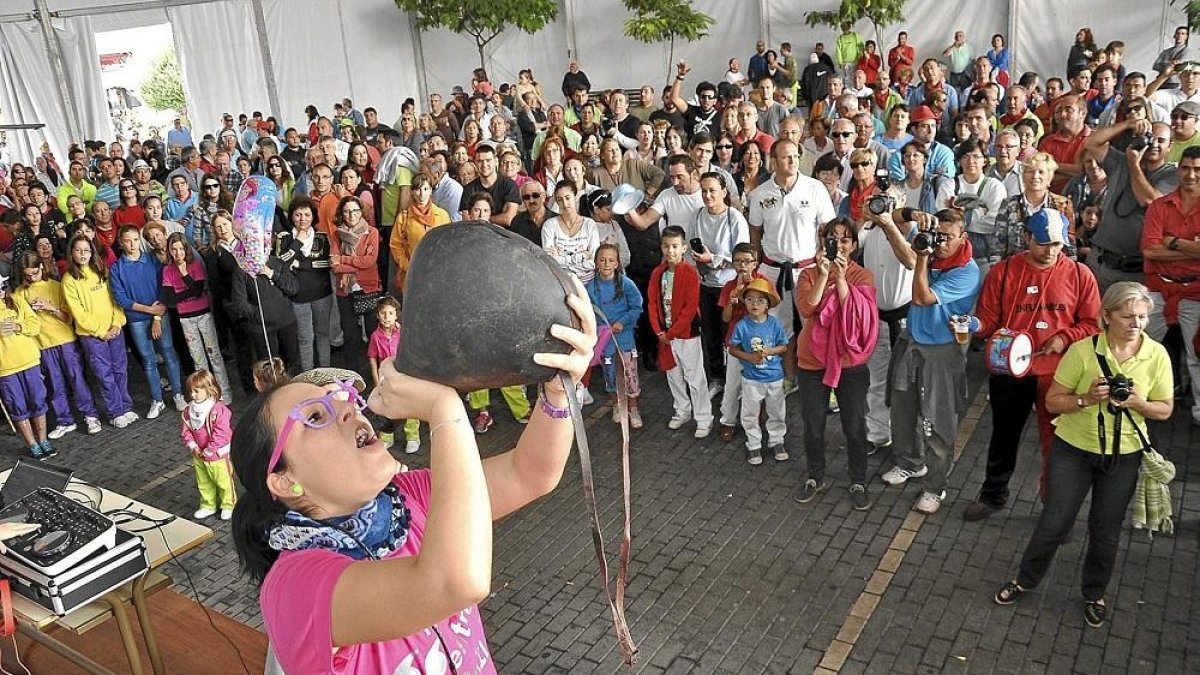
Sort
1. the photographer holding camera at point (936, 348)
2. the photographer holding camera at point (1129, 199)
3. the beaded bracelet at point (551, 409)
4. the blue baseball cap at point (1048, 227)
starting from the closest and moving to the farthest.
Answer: the beaded bracelet at point (551, 409), the blue baseball cap at point (1048, 227), the photographer holding camera at point (936, 348), the photographer holding camera at point (1129, 199)

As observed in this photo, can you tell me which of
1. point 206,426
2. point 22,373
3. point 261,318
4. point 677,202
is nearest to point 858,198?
point 677,202

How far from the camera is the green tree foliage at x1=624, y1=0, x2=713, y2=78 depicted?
17703mm

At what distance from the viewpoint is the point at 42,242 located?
27.5 feet

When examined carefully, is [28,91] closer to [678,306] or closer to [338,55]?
[338,55]

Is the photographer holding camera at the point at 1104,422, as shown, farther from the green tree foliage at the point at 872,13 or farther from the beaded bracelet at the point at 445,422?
the green tree foliage at the point at 872,13

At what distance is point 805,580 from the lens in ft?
17.3

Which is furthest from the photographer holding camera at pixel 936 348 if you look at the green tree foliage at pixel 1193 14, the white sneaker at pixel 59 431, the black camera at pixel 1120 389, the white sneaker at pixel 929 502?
the green tree foliage at pixel 1193 14

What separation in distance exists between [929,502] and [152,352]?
6.66 m

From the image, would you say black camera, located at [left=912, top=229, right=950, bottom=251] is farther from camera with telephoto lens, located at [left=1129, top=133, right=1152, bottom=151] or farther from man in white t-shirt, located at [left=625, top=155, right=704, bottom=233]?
man in white t-shirt, located at [left=625, top=155, right=704, bottom=233]

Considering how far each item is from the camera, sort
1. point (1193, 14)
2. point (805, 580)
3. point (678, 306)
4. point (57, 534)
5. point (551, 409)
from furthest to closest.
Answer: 1. point (1193, 14)
2. point (678, 306)
3. point (805, 580)
4. point (57, 534)
5. point (551, 409)

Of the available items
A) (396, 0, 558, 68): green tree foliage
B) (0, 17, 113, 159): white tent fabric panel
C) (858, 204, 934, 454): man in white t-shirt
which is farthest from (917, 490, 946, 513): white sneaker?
(0, 17, 113, 159): white tent fabric panel

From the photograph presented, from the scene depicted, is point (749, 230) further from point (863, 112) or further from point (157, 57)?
point (157, 57)

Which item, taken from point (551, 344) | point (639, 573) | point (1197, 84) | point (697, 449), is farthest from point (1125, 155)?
point (551, 344)

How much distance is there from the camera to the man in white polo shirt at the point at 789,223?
287 inches
